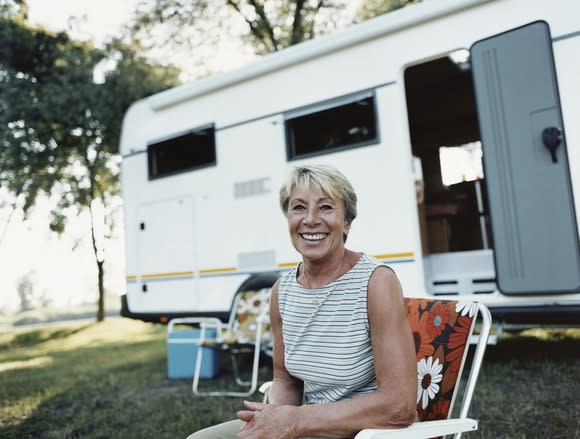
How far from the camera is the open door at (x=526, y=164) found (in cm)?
312

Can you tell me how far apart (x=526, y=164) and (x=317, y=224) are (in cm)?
224

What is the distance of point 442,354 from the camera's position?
5.69 feet

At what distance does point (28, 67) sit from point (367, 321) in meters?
9.82

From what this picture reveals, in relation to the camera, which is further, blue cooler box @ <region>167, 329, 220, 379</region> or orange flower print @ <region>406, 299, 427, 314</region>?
blue cooler box @ <region>167, 329, 220, 379</region>

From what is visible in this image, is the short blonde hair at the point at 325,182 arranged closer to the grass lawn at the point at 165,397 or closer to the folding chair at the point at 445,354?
the folding chair at the point at 445,354

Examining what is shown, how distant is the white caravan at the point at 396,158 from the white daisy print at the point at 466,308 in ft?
5.70

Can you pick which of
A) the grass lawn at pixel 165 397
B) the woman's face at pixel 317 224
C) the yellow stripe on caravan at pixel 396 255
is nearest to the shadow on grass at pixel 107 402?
the grass lawn at pixel 165 397

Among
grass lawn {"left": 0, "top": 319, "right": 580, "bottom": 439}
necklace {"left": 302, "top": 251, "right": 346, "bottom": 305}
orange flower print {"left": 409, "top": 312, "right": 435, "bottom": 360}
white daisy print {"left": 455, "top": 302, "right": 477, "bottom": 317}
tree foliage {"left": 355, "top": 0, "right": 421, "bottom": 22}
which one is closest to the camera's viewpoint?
necklace {"left": 302, "top": 251, "right": 346, "bottom": 305}

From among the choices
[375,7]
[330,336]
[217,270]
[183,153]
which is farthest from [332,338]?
[375,7]

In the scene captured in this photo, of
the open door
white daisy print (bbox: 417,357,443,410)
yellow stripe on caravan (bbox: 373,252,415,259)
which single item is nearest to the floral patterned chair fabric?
white daisy print (bbox: 417,357,443,410)

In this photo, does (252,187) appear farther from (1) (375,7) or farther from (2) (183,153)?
(1) (375,7)

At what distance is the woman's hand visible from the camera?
1.38 meters

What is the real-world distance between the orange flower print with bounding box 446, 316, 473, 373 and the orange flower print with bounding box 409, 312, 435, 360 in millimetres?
75

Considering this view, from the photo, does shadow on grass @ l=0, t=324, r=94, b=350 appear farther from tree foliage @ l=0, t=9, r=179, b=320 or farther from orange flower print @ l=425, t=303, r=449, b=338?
orange flower print @ l=425, t=303, r=449, b=338
